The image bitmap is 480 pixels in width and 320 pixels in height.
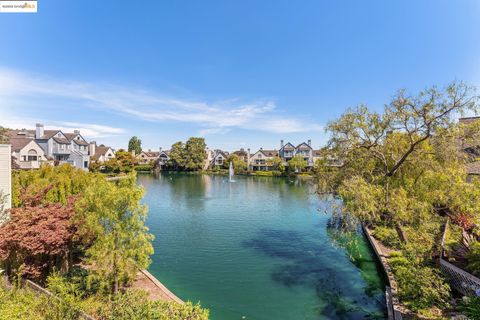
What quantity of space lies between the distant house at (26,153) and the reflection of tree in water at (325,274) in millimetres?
38703

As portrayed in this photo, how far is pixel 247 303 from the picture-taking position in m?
10.6

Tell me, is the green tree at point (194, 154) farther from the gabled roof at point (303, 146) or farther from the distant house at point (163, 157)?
the gabled roof at point (303, 146)

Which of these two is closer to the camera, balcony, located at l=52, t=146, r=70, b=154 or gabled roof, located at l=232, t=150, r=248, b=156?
balcony, located at l=52, t=146, r=70, b=154

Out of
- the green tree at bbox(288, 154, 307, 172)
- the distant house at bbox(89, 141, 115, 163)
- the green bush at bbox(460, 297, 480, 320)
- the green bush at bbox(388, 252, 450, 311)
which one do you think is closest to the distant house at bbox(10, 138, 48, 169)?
the distant house at bbox(89, 141, 115, 163)

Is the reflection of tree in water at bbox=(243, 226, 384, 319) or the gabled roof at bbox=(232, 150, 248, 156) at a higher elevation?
the gabled roof at bbox=(232, 150, 248, 156)

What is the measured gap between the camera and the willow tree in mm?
11156

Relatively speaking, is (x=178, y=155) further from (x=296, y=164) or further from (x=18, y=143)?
(x=18, y=143)

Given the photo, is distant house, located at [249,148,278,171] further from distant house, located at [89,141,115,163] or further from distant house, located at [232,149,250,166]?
distant house, located at [89,141,115,163]

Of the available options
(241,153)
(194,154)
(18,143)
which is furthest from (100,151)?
(241,153)

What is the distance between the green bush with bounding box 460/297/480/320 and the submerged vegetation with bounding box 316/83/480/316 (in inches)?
21.2

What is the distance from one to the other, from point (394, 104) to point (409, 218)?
513cm

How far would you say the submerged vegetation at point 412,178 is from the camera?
1006cm

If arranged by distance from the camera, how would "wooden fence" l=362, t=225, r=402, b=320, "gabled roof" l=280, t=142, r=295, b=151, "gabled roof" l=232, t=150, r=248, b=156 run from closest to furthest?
"wooden fence" l=362, t=225, r=402, b=320
"gabled roof" l=280, t=142, r=295, b=151
"gabled roof" l=232, t=150, r=248, b=156

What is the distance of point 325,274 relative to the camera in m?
13.3
